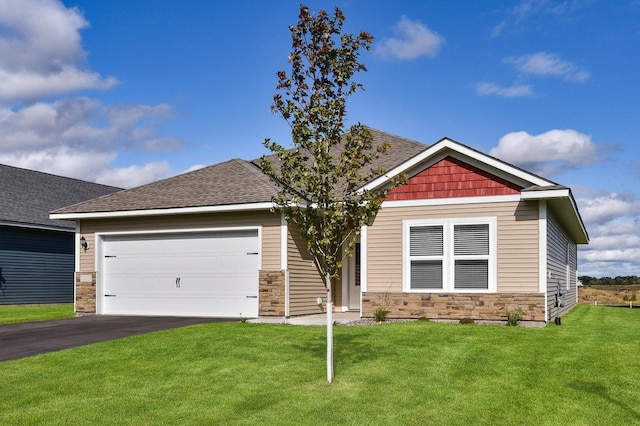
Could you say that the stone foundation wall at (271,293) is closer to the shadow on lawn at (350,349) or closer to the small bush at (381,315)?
the small bush at (381,315)

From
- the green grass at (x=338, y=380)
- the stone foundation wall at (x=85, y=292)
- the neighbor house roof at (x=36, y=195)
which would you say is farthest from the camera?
the neighbor house roof at (x=36, y=195)

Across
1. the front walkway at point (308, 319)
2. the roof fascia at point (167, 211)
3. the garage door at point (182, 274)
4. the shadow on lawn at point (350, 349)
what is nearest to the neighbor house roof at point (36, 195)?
the roof fascia at point (167, 211)

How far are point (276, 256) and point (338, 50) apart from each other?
902 centimetres

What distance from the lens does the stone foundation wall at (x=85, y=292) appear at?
1970cm

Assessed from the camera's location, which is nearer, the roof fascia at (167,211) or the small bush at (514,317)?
the small bush at (514,317)

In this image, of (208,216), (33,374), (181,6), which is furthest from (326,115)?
(208,216)

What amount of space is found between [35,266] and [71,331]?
41.1 ft

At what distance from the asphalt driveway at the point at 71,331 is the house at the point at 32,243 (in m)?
7.96

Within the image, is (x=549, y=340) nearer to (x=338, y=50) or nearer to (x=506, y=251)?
(x=506, y=251)

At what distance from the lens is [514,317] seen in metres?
14.4

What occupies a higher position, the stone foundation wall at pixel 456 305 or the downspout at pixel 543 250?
the downspout at pixel 543 250

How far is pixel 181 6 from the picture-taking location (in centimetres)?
1544

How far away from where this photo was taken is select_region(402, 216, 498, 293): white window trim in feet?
48.8

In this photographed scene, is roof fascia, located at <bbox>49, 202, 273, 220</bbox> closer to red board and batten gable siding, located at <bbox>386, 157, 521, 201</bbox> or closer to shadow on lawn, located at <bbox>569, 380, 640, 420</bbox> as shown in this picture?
red board and batten gable siding, located at <bbox>386, 157, 521, 201</bbox>
